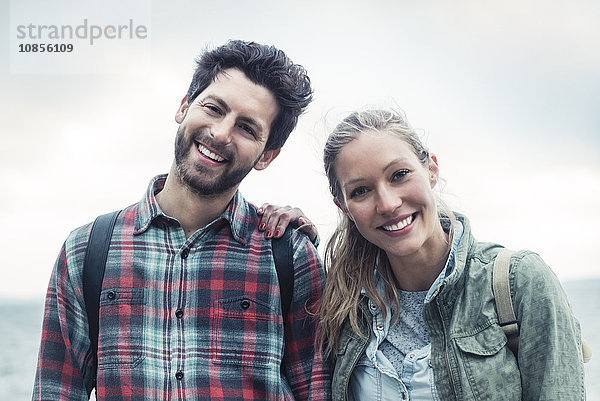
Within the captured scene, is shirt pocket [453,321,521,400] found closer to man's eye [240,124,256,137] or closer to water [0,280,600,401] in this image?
man's eye [240,124,256,137]

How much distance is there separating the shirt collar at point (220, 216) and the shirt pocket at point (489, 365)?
0.86m

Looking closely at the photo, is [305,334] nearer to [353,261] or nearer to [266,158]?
[353,261]

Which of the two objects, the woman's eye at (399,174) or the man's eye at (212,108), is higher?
the man's eye at (212,108)

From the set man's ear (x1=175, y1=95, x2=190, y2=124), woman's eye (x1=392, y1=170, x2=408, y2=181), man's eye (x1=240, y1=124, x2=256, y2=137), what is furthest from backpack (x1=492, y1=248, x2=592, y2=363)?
man's ear (x1=175, y1=95, x2=190, y2=124)

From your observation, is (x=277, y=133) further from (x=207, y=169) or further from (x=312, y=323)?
(x=312, y=323)

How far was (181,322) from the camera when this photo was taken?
1.97 meters

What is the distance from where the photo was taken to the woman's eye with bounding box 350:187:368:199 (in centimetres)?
195

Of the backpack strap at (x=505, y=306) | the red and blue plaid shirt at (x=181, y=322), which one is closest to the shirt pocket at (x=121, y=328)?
the red and blue plaid shirt at (x=181, y=322)

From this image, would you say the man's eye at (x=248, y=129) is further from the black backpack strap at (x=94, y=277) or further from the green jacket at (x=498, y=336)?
the green jacket at (x=498, y=336)

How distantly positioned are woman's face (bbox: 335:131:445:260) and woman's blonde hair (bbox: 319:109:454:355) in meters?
0.05

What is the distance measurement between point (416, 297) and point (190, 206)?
0.87m

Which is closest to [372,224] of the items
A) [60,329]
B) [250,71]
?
[250,71]

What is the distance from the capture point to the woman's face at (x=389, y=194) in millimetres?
1878

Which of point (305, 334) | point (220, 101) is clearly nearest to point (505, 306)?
point (305, 334)
